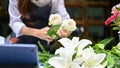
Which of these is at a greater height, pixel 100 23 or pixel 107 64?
pixel 100 23

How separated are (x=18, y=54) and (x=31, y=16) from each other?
102 cm

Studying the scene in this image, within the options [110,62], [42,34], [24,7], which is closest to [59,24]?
[42,34]

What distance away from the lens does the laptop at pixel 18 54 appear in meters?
0.65

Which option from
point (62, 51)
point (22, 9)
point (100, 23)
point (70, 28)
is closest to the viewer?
point (62, 51)

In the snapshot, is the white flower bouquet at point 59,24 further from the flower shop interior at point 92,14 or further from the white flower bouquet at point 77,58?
the flower shop interior at point 92,14

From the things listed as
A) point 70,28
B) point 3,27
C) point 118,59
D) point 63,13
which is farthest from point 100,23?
point 118,59

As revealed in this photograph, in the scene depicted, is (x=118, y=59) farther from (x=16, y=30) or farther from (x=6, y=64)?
(x=16, y=30)

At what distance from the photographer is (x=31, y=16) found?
5.52 feet

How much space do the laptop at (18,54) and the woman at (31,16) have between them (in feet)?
2.88

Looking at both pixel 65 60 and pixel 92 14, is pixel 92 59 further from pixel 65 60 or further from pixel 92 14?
pixel 92 14

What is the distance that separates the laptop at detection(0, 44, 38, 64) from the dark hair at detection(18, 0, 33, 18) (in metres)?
0.95

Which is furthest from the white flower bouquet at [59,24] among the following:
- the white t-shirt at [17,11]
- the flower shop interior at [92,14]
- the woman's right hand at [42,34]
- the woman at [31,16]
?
the flower shop interior at [92,14]

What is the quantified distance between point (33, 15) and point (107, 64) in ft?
3.45

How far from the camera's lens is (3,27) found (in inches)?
130
